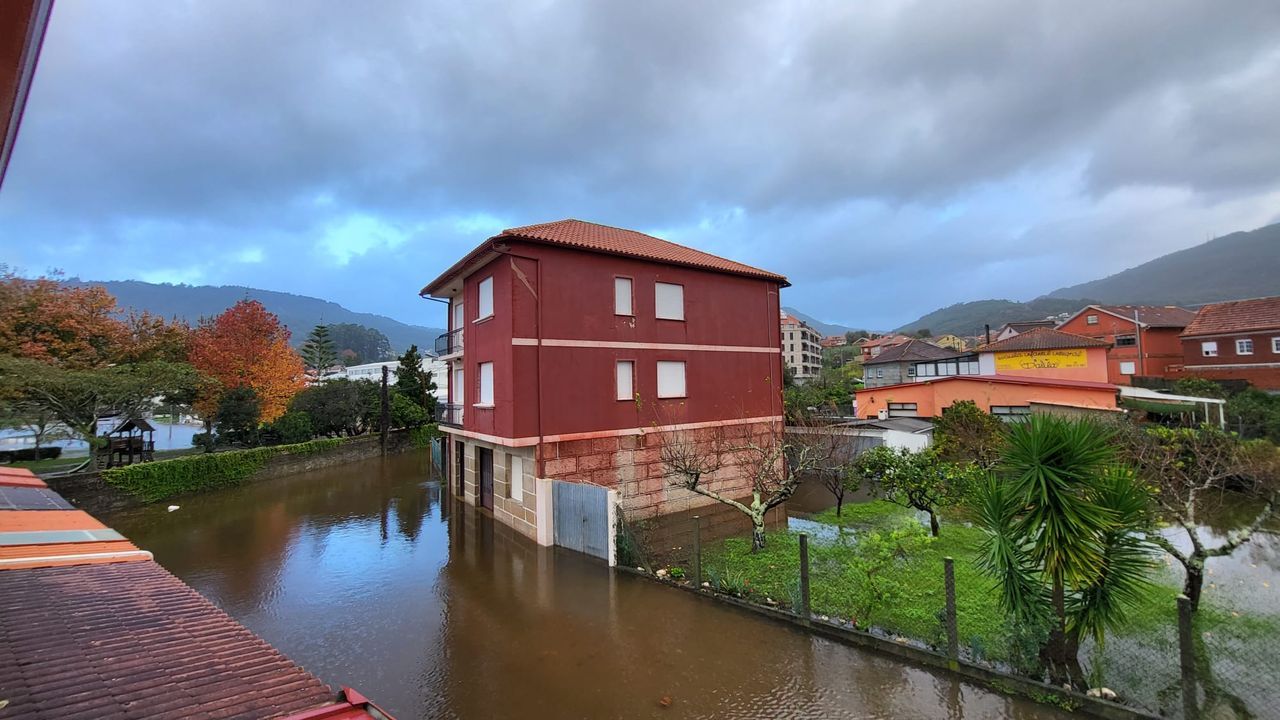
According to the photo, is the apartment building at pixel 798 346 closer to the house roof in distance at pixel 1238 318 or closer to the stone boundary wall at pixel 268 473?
the house roof in distance at pixel 1238 318

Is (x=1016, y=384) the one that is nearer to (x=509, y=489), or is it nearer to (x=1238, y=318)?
(x=509, y=489)

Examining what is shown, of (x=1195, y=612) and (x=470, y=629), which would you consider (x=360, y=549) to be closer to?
(x=470, y=629)

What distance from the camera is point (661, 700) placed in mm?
5797

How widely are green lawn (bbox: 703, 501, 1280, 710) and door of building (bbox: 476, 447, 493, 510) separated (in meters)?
8.18

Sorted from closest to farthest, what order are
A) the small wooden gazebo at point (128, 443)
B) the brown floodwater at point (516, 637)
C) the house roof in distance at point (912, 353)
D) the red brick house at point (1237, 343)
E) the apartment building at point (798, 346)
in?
the brown floodwater at point (516, 637) → the small wooden gazebo at point (128, 443) → the red brick house at point (1237, 343) → the house roof in distance at point (912, 353) → the apartment building at point (798, 346)

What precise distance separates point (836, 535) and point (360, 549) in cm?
1187

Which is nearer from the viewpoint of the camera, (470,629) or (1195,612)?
(1195,612)

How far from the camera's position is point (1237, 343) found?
2909cm

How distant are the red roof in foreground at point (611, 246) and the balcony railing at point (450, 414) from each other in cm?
421

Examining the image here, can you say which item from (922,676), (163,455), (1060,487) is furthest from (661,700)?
(163,455)

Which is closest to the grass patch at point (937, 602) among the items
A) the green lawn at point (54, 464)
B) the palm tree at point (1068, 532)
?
the palm tree at point (1068, 532)

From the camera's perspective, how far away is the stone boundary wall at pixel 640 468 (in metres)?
13.1

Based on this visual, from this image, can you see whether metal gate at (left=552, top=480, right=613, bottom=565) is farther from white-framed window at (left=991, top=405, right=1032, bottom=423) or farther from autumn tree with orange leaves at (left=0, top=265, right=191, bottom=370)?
autumn tree with orange leaves at (left=0, top=265, right=191, bottom=370)

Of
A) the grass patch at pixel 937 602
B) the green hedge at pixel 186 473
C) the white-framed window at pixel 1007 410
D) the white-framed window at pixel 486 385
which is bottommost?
the grass patch at pixel 937 602
